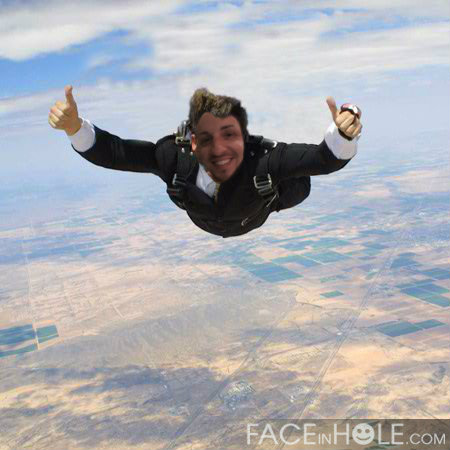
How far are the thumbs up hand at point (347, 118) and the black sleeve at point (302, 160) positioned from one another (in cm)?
48

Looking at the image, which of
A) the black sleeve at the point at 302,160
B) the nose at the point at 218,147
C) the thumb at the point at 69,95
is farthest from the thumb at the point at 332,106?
the thumb at the point at 69,95

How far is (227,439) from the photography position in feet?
182

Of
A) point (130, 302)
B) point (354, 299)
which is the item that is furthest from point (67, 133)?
point (130, 302)

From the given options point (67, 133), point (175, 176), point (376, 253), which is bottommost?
point (376, 253)

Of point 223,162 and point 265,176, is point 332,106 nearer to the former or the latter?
point 265,176

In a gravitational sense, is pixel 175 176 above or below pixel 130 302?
above

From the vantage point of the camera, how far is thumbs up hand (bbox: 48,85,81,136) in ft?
22.2

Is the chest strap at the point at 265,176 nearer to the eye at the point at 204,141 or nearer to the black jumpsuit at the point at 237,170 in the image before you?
the black jumpsuit at the point at 237,170

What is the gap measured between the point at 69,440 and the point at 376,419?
33805 millimetres

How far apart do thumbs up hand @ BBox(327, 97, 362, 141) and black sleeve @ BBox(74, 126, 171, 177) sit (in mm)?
2637

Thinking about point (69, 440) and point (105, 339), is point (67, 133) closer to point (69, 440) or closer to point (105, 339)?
point (69, 440)

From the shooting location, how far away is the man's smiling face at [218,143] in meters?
6.77

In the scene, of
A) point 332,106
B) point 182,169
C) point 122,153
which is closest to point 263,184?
point 182,169

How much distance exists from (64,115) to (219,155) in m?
2.04
